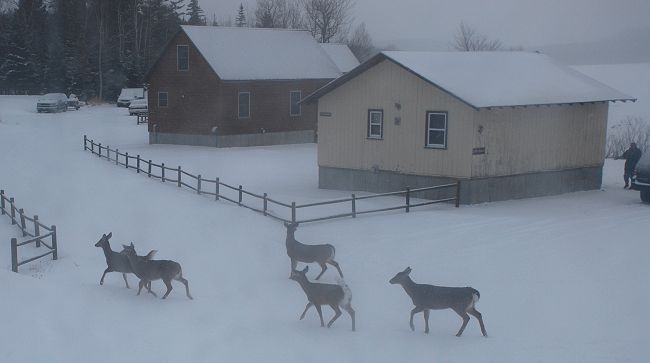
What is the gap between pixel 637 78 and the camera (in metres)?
25.2

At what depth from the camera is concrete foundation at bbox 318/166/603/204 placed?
23031mm

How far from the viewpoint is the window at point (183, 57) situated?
41.1m

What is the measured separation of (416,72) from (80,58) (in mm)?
42185

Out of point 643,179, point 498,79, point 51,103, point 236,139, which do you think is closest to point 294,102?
point 236,139

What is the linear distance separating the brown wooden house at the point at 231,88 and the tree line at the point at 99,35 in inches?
177

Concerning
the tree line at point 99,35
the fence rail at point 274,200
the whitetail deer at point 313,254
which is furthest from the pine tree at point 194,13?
the whitetail deer at point 313,254

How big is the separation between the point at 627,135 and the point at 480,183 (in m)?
14.9

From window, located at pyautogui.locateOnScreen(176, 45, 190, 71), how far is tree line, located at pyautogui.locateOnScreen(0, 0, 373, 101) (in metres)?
7.09

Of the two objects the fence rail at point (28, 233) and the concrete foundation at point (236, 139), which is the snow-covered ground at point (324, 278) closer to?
the fence rail at point (28, 233)

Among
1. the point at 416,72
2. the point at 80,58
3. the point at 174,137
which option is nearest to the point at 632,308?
the point at 416,72

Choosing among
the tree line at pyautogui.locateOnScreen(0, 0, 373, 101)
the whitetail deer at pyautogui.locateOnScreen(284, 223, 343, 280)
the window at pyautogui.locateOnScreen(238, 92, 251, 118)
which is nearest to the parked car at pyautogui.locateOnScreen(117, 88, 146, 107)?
the tree line at pyautogui.locateOnScreen(0, 0, 373, 101)

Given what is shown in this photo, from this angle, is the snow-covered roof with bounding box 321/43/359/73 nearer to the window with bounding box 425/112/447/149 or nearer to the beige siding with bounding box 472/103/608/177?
the beige siding with bounding box 472/103/608/177

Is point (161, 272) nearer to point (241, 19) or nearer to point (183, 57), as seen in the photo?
point (183, 57)

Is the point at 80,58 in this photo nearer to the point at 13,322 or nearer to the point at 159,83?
the point at 159,83
